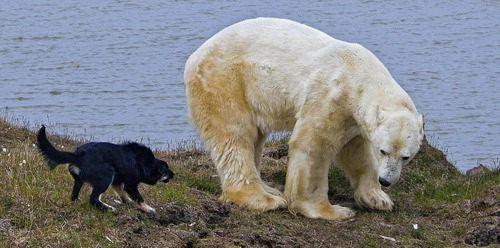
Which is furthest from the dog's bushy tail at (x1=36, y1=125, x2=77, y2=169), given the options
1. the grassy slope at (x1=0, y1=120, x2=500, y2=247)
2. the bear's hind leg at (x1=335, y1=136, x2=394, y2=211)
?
the bear's hind leg at (x1=335, y1=136, x2=394, y2=211)

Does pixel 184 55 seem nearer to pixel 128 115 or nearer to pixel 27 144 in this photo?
pixel 128 115

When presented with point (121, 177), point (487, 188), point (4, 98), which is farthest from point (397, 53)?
point (121, 177)

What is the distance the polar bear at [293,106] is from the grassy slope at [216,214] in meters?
0.28

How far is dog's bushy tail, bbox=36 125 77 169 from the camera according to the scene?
8.16m

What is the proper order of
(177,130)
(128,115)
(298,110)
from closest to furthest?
1. (298,110)
2. (177,130)
3. (128,115)

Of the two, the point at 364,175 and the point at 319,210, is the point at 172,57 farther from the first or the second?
the point at 319,210

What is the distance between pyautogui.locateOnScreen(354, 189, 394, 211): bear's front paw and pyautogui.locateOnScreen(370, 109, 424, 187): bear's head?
1.14m

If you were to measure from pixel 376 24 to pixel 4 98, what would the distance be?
1052cm

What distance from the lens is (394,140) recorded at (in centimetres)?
904

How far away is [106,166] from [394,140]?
2.36m

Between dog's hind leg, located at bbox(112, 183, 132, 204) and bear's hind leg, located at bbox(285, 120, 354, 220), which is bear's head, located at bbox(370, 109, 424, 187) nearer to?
bear's hind leg, located at bbox(285, 120, 354, 220)

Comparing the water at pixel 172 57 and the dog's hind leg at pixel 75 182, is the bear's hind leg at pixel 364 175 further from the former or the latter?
the water at pixel 172 57

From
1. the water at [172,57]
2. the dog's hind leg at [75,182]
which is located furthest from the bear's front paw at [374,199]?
the water at [172,57]

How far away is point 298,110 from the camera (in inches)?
388
